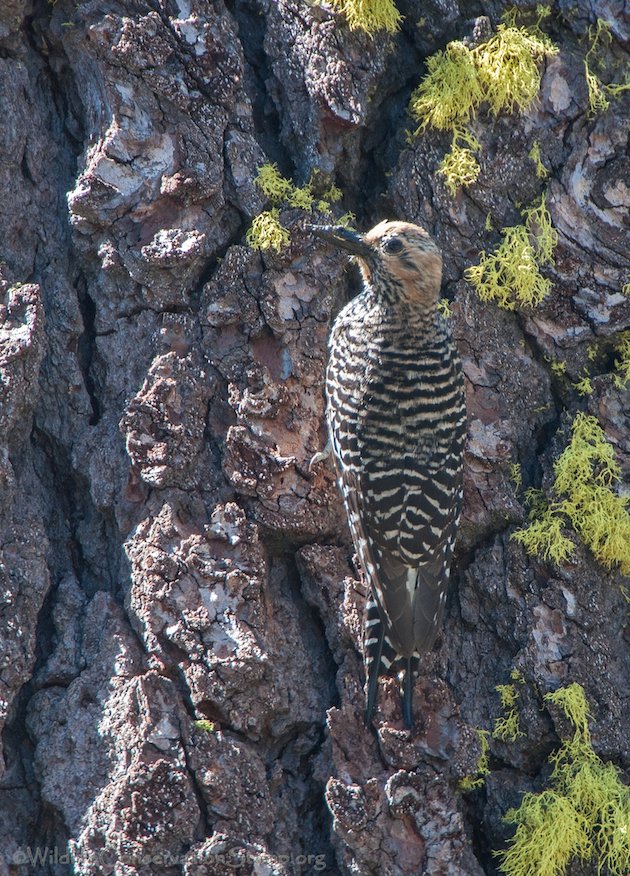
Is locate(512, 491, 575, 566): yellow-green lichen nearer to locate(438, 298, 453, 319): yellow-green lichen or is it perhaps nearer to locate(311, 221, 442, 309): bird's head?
locate(438, 298, 453, 319): yellow-green lichen

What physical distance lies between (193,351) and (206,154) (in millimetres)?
759

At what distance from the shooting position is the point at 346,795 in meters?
3.39

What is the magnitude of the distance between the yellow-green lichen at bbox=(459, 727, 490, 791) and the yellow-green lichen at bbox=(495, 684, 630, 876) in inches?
6.0

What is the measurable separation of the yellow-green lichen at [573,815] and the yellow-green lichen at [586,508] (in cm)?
53

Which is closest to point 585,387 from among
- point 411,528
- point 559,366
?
point 559,366

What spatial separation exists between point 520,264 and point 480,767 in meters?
1.91

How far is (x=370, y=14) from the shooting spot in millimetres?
4043

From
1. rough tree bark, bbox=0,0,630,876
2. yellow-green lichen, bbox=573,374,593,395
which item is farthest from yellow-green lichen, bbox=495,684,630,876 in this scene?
yellow-green lichen, bbox=573,374,593,395

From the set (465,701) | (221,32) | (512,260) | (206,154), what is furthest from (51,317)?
(465,701)

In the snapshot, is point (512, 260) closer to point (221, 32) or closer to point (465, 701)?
point (221, 32)

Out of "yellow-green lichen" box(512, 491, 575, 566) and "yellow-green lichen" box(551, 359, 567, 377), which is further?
"yellow-green lichen" box(551, 359, 567, 377)

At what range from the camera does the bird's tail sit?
3566mm

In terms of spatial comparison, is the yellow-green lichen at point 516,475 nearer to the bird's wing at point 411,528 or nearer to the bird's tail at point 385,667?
the bird's wing at point 411,528

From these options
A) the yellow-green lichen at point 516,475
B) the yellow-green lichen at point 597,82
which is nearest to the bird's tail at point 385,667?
the yellow-green lichen at point 516,475
